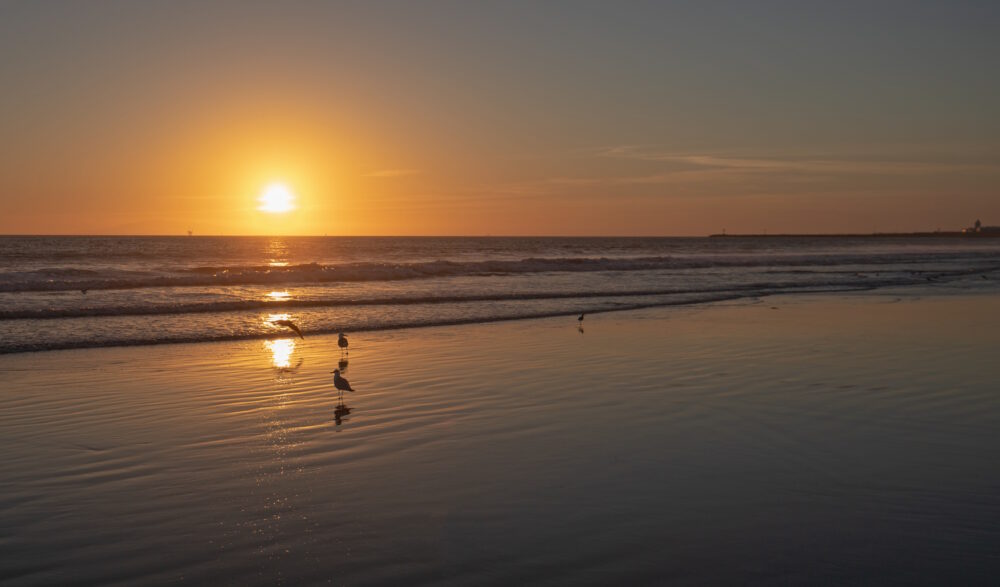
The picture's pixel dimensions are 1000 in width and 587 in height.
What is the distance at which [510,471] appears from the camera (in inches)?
253

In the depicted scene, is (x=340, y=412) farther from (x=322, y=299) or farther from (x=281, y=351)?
(x=322, y=299)

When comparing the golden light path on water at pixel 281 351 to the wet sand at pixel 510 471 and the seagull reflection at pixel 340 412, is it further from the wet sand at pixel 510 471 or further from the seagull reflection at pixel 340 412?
the seagull reflection at pixel 340 412

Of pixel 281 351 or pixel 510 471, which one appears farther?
pixel 281 351

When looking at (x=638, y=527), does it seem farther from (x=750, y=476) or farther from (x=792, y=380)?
(x=792, y=380)

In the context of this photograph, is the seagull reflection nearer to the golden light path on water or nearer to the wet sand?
the wet sand

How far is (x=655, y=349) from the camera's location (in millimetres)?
13633

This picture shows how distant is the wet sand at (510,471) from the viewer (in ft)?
15.3

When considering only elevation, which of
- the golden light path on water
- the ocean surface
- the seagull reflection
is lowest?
the seagull reflection

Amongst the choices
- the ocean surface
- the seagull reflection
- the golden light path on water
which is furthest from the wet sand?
the ocean surface

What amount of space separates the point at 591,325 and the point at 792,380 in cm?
790

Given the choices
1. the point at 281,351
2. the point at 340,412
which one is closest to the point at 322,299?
the point at 281,351

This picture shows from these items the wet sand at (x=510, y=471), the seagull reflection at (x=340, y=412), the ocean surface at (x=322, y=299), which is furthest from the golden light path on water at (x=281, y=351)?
the seagull reflection at (x=340, y=412)

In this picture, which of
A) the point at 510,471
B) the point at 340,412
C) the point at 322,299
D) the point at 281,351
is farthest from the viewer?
the point at 322,299

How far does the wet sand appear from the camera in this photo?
4664 mm
